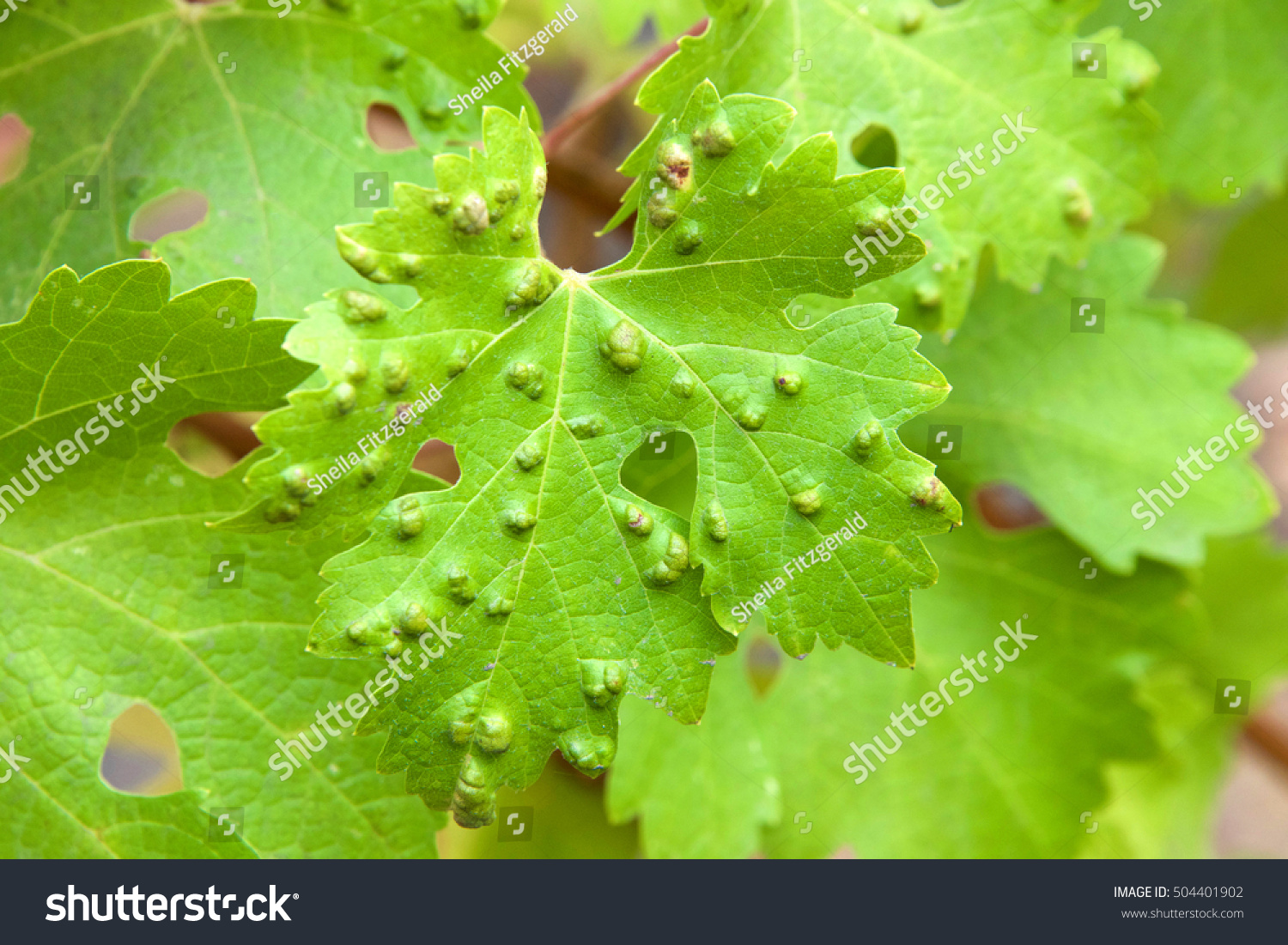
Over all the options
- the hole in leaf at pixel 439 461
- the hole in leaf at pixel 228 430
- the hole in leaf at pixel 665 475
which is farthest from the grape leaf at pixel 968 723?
the hole in leaf at pixel 228 430

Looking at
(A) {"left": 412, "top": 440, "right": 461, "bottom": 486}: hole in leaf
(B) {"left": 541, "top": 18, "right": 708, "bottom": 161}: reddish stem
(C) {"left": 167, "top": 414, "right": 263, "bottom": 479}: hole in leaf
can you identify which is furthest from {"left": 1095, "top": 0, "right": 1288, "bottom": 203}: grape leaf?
(C) {"left": 167, "top": 414, "right": 263, "bottom": 479}: hole in leaf

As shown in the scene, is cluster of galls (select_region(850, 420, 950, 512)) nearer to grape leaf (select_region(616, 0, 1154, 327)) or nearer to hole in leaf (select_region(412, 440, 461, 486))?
grape leaf (select_region(616, 0, 1154, 327))

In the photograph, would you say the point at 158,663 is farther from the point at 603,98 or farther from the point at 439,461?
the point at 603,98

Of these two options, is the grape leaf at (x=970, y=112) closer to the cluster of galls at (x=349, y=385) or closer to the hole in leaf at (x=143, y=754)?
the cluster of galls at (x=349, y=385)

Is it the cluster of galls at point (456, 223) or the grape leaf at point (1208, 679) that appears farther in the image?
the grape leaf at point (1208, 679)

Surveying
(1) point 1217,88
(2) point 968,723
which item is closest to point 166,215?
(2) point 968,723

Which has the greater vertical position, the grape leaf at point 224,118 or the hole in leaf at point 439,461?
the grape leaf at point 224,118

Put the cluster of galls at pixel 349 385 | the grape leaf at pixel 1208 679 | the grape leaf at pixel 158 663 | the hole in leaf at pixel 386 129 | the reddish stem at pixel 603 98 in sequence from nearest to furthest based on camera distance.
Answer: the cluster of galls at pixel 349 385 < the grape leaf at pixel 158 663 < the reddish stem at pixel 603 98 < the hole in leaf at pixel 386 129 < the grape leaf at pixel 1208 679
